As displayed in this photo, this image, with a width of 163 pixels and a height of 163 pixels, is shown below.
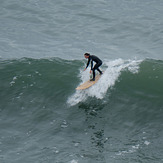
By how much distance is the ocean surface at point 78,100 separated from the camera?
42.9 feet

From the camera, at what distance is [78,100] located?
55.3 feet

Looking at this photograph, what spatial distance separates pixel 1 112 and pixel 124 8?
26281mm

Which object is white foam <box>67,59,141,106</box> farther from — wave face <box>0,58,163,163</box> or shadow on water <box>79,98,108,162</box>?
shadow on water <box>79,98,108,162</box>

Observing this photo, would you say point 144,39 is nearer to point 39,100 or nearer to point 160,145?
point 39,100

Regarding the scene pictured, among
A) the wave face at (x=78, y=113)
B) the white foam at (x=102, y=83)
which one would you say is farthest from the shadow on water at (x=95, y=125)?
the white foam at (x=102, y=83)

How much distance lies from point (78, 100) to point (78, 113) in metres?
1.26

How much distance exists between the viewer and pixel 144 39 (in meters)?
30.3

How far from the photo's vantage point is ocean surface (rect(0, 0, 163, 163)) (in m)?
13.1

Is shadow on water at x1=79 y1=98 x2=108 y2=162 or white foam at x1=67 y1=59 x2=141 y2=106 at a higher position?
white foam at x1=67 y1=59 x2=141 y2=106

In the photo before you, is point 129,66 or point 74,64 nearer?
point 129,66

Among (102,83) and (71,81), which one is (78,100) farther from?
(71,81)

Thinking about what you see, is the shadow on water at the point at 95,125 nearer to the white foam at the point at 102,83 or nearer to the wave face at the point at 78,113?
the wave face at the point at 78,113

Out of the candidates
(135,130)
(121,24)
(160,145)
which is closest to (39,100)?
(135,130)

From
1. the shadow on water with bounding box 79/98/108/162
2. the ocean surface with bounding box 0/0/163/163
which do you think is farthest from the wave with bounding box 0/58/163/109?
the shadow on water with bounding box 79/98/108/162
